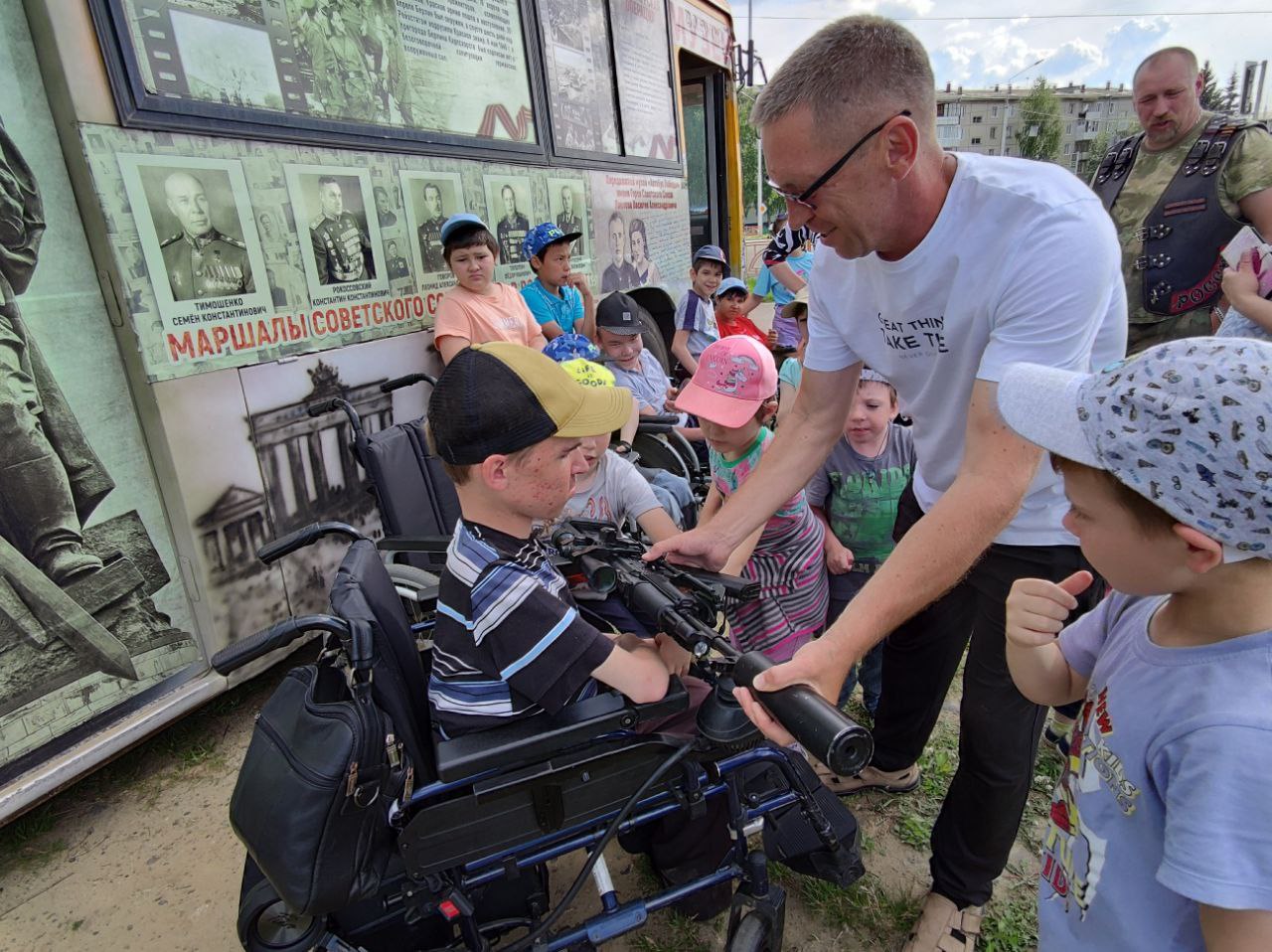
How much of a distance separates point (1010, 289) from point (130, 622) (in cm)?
285

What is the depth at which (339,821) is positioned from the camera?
1.39 metres

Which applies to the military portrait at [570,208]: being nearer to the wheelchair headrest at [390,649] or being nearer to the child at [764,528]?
the child at [764,528]

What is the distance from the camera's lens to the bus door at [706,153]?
706cm

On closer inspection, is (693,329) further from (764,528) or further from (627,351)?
(764,528)

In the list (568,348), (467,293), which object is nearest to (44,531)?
(467,293)

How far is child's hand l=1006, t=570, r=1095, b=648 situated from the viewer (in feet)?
3.88

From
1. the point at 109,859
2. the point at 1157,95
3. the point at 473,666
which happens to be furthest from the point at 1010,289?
the point at 109,859

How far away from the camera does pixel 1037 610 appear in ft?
3.93

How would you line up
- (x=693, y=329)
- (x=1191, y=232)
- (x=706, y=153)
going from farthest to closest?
(x=706, y=153) < (x=693, y=329) < (x=1191, y=232)

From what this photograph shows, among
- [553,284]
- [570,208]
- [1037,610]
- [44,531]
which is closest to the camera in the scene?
[1037,610]

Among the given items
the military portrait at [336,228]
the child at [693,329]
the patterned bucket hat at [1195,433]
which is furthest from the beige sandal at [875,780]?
the child at [693,329]

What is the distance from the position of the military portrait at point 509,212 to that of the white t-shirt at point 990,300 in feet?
7.76

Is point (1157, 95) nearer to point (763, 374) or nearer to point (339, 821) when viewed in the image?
point (763, 374)

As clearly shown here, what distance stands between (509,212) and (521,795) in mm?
3189
